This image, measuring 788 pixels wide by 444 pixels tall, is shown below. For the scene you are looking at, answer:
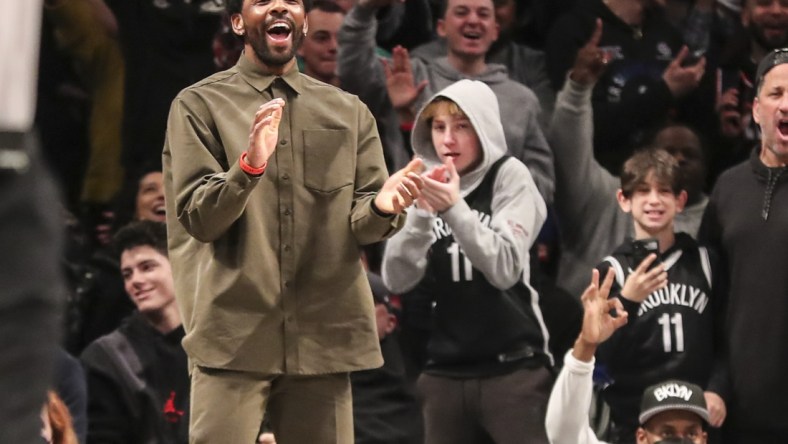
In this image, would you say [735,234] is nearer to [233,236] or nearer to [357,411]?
[357,411]

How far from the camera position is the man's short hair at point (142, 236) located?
550 centimetres

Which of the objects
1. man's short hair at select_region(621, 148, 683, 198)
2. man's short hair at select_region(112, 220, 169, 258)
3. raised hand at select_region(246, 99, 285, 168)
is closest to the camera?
raised hand at select_region(246, 99, 285, 168)

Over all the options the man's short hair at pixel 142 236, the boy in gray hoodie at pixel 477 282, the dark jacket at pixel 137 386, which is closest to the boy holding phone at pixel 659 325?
the boy in gray hoodie at pixel 477 282

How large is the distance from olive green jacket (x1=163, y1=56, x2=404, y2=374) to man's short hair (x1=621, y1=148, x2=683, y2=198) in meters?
1.78

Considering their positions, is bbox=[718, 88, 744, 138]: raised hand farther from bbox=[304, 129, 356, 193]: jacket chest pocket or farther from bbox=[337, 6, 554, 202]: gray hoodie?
bbox=[304, 129, 356, 193]: jacket chest pocket

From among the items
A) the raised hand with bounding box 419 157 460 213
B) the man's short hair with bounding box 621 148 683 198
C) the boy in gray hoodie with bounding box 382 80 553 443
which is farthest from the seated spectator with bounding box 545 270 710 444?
the man's short hair with bounding box 621 148 683 198


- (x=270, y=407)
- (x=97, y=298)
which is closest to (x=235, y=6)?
(x=270, y=407)

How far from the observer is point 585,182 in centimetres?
584

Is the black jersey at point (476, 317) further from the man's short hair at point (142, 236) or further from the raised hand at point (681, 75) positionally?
the raised hand at point (681, 75)

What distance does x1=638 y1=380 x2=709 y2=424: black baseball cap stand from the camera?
189 inches

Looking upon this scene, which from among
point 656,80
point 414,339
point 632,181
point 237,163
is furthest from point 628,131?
point 237,163

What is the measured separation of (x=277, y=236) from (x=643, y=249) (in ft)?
6.21

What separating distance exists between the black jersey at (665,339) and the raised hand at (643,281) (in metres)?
0.04

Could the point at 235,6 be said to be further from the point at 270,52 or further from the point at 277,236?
the point at 277,236
